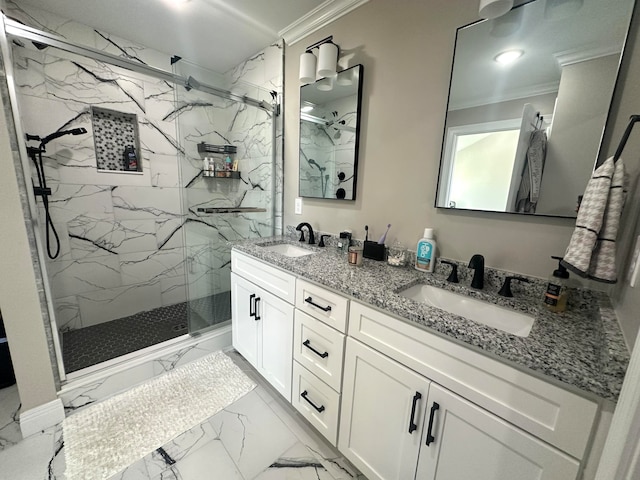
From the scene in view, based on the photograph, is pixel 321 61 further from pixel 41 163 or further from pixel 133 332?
pixel 133 332

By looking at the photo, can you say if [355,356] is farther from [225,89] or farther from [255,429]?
[225,89]

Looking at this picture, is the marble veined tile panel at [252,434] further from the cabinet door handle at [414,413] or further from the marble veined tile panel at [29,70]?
the marble veined tile panel at [29,70]

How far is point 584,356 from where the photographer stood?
25.3 inches

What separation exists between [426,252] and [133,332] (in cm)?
234

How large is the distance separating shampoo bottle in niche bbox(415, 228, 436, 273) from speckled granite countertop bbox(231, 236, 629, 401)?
0.16ft

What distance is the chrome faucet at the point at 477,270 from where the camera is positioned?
1101 mm

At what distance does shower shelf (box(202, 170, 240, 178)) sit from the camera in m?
2.08

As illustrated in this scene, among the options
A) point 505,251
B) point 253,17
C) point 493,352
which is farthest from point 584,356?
point 253,17

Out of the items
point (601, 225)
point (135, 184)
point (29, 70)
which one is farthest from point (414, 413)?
point (29, 70)

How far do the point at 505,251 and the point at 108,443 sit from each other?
2.15 meters

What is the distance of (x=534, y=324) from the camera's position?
828 millimetres

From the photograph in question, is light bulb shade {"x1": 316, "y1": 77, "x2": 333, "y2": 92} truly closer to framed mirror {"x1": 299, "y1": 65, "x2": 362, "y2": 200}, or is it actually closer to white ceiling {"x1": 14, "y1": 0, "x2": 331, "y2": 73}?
framed mirror {"x1": 299, "y1": 65, "x2": 362, "y2": 200}

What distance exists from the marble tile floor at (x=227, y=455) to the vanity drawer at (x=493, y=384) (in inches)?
30.5

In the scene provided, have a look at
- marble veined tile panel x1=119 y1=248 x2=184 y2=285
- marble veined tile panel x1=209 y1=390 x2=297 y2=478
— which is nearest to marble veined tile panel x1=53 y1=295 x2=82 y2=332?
marble veined tile panel x1=119 y1=248 x2=184 y2=285
